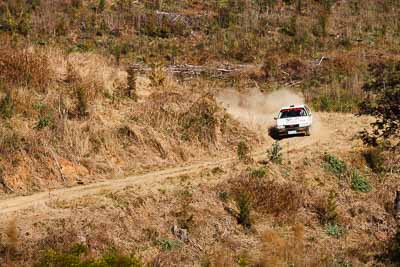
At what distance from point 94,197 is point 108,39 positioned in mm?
23301

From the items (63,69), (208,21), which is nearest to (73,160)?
(63,69)

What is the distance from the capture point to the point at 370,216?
18.9m

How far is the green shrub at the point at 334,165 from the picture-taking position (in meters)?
21.0

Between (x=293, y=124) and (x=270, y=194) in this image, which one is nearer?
(x=270, y=194)

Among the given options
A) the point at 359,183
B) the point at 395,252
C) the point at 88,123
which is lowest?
the point at 359,183

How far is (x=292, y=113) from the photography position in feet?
80.4

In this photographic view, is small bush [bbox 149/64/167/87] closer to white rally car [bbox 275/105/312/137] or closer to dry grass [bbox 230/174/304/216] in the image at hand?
white rally car [bbox 275/105/312/137]

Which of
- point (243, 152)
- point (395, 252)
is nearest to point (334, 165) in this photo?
point (243, 152)

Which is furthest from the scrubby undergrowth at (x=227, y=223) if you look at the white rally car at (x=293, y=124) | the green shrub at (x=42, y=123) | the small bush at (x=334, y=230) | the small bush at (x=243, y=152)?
the green shrub at (x=42, y=123)

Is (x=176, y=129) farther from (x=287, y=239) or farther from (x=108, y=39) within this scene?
(x=108, y=39)

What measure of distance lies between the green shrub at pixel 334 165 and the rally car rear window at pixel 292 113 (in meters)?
3.27

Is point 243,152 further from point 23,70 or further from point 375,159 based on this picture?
point 23,70

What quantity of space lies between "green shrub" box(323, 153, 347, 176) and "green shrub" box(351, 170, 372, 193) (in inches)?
17.0

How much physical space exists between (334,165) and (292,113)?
13.4ft
